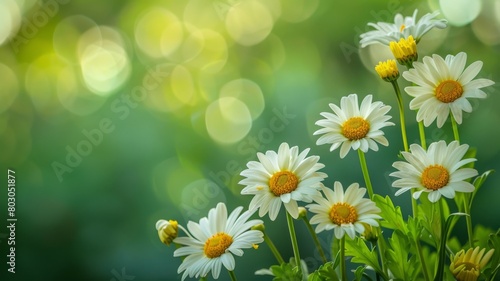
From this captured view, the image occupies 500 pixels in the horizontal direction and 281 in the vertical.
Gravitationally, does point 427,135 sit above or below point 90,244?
above

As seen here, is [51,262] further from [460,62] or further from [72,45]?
[460,62]

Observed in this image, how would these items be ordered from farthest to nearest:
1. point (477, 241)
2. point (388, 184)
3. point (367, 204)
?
point (388, 184) < point (477, 241) < point (367, 204)

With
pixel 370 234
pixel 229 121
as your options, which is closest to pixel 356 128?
pixel 370 234

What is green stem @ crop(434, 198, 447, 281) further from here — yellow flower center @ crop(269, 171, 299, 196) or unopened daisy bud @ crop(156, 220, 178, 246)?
unopened daisy bud @ crop(156, 220, 178, 246)

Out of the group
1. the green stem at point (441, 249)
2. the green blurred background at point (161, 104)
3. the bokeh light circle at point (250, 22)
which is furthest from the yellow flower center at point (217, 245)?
the bokeh light circle at point (250, 22)

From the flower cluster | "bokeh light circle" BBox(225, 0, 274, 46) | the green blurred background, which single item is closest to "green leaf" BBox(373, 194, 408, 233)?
the flower cluster

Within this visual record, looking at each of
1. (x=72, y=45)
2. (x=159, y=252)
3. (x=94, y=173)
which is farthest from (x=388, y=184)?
(x=72, y=45)

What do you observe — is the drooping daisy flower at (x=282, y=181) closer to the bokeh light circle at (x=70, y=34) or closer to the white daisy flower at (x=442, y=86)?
the white daisy flower at (x=442, y=86)
